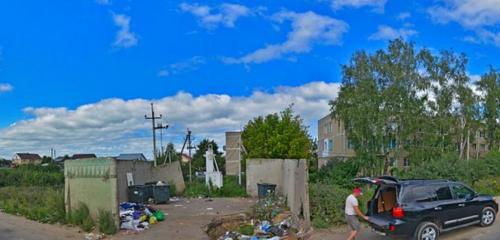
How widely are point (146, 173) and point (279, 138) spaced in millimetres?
14142

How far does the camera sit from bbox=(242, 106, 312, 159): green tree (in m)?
35.3

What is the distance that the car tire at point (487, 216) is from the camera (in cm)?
1236

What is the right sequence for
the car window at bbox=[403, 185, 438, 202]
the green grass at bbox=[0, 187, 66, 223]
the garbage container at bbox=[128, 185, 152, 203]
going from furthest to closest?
1. the garbage container at bbox=[128, 185, 152, 203]
2. the green grass at bbox=[0, 187, 66, 223]
3. the car window at bbox=[403, 185, 438, 202]

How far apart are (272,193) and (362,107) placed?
46.6 ft

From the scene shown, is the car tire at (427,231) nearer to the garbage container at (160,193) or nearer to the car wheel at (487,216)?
the car wheel at (487,216)

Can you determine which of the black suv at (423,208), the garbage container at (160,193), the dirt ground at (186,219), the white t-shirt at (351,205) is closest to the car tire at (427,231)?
the black suv at (423,208)

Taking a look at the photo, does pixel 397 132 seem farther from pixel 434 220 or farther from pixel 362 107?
pixel 434 220

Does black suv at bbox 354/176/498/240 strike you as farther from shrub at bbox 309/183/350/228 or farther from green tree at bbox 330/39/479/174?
green tree at bbox 330/39/479/174

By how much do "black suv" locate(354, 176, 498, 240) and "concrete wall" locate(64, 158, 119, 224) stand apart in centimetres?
814

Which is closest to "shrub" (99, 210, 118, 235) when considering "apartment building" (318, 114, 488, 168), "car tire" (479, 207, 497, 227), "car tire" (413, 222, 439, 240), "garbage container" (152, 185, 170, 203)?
"garbage container" (152, 185, 170, 203)

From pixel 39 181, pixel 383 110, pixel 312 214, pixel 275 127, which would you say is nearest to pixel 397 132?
pixel 383 110

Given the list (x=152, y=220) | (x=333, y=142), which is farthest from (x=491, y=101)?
(x=152, y=220)

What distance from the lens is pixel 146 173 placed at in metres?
23.7

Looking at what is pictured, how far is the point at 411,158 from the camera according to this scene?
107 feet
